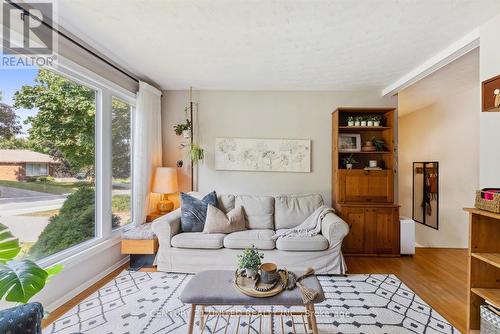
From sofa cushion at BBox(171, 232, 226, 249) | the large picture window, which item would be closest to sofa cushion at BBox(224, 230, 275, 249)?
sofa cushion at BBox(171, 232, 226, 249)

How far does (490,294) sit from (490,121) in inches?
55.1

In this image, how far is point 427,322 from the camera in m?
1.98

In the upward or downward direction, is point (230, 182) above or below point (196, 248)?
above

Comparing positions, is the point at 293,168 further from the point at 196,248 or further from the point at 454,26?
the point at 454,26

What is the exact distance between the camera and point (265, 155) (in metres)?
3.80

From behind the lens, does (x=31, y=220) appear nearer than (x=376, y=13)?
No

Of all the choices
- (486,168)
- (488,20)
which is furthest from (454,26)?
(486,168)

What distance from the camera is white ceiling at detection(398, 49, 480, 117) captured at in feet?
9.29

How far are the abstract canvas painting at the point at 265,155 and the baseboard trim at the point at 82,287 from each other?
1966mm

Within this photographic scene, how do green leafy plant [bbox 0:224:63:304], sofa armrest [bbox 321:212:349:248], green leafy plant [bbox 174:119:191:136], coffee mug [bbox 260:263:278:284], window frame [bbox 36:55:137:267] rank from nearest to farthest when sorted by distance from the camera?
1. green leafy plant [bbox 0:224:63:304]
2. coffee mug [bbox 260:263:278:284]
3. window frame [bbox 36:55:137:267]
4. sofa armrest [bbox 321:212:349:248]
5. green leafy plant [bbox 174:119:191:136]

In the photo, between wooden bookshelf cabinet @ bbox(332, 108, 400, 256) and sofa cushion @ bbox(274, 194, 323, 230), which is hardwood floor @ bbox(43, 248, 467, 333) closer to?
wooden bookshelf cabinet @ bbox(332, 108, 400, 256)

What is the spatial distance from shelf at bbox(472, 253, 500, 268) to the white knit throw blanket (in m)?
1.48

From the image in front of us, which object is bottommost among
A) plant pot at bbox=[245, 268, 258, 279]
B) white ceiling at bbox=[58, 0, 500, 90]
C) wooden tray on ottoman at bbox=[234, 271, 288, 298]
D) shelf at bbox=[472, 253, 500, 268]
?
wooden tray on ottoman at bbox=[234, 271, 288, 298]

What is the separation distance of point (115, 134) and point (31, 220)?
136cm
